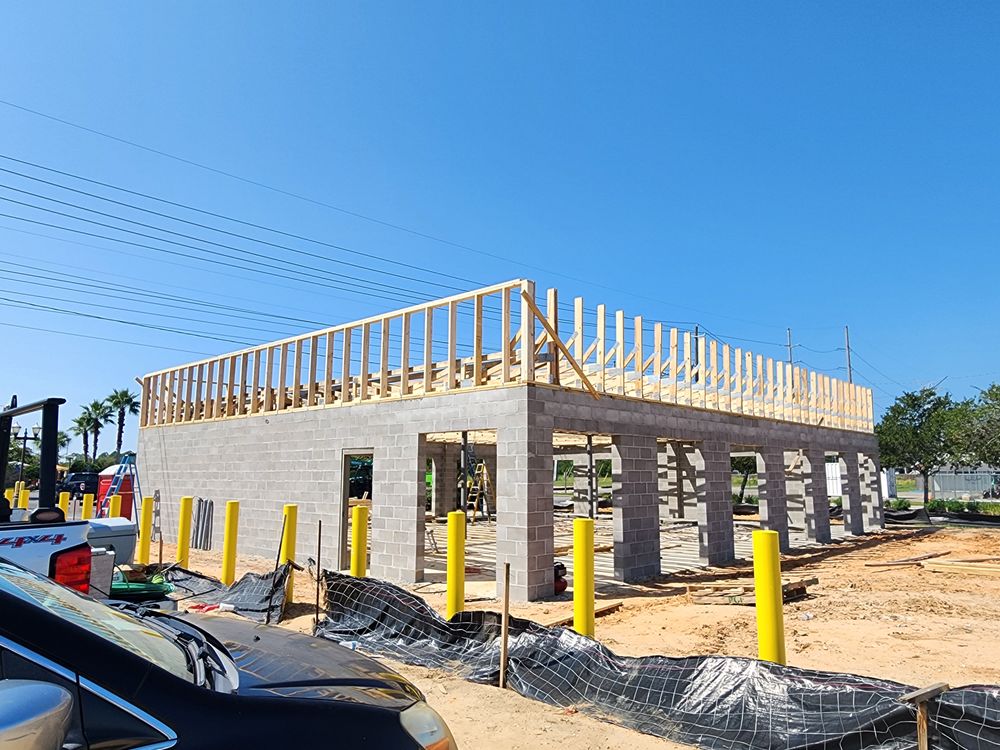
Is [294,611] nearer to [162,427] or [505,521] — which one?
[505,521]

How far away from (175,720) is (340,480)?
1169 centimetres

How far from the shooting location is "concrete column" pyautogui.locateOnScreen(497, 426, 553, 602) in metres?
9.62

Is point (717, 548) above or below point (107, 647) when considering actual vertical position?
below

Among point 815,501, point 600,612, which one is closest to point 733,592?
point 600,612

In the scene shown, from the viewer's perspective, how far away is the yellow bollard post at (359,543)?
28.7 ft

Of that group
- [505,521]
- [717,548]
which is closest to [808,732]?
[505,521]

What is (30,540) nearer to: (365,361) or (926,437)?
(365,361)

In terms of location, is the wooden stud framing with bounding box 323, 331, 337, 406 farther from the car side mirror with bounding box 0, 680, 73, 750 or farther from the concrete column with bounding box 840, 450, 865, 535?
the concrete column with bounding box 840, 450, 865, 535

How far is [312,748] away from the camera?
177 centimetres

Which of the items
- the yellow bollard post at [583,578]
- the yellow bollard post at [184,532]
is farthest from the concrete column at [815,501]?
the yellow bollard post at [184,532]

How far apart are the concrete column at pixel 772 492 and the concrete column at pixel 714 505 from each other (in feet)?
6.12

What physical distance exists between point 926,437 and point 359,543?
3911 cm

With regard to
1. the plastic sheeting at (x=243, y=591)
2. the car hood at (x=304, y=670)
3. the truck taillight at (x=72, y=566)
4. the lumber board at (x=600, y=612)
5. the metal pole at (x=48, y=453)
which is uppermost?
the metal pole at (x=48, y=453)

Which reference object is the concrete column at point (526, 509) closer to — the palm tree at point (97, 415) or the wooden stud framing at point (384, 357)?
the wooden stud framing at point (384, 357)
